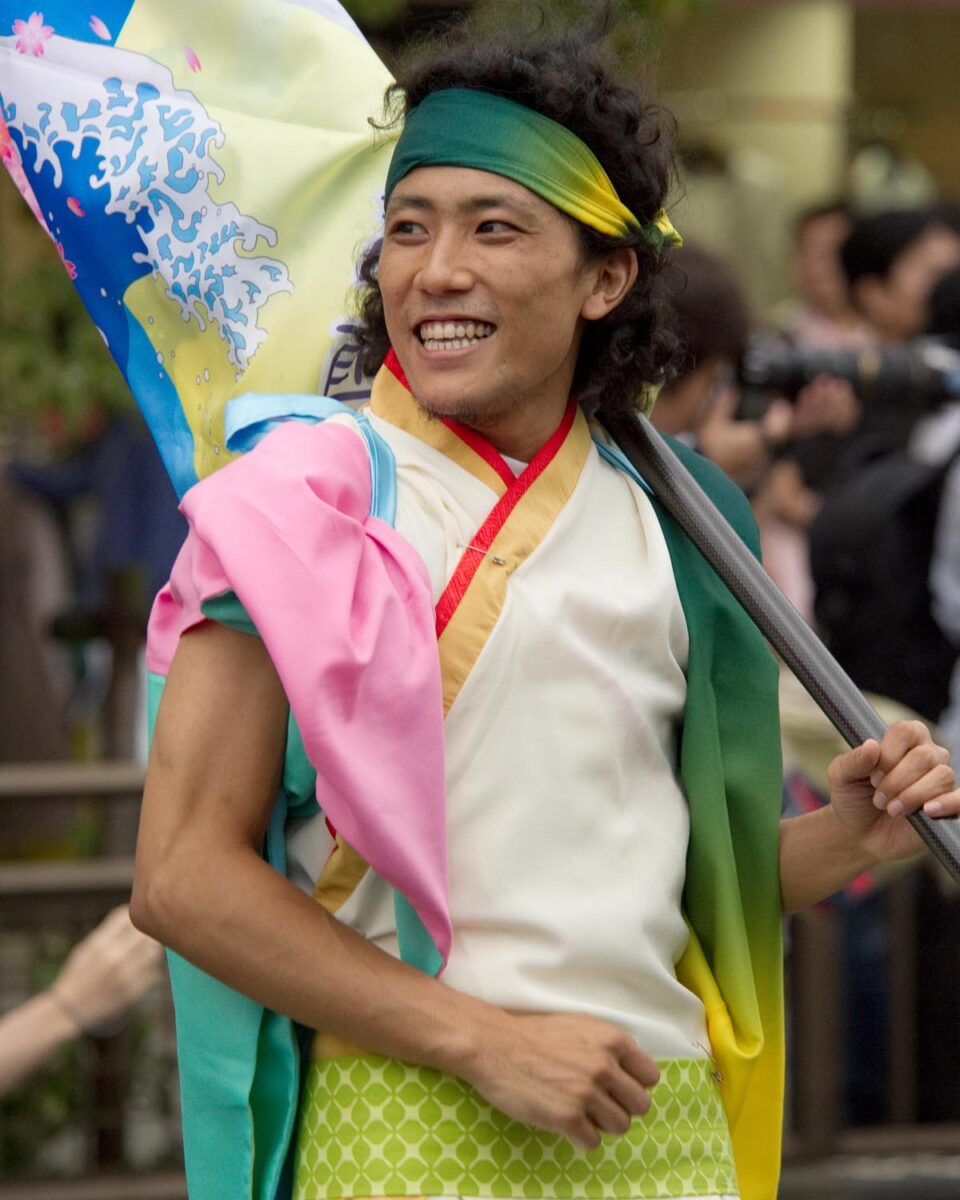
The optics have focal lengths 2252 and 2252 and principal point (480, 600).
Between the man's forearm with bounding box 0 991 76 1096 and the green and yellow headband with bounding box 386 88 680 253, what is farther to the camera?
the man's forearm with bounding box 0 991 76 1096

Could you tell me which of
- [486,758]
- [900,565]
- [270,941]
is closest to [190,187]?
[486,758]

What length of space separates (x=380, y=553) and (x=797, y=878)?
649mm

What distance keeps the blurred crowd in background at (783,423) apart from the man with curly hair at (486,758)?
1.19ft

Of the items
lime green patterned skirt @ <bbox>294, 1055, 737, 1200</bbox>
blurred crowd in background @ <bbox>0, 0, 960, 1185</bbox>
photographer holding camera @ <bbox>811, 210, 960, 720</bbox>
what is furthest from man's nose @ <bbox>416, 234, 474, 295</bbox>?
photographer holding camera @ <bbox>811, 210, 960, 720</bbox>

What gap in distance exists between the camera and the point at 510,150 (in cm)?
→ 224

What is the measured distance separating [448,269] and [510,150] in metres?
0.14

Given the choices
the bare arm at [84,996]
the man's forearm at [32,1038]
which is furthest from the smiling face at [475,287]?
the man's forearm at [32,1038]

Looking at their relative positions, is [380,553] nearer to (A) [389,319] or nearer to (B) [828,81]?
(A) [389,319]

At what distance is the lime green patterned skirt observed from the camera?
85.4 inches

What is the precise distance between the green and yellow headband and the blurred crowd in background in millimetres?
321

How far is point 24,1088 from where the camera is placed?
4762mm

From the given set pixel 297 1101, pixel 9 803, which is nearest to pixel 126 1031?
pixel 9 803

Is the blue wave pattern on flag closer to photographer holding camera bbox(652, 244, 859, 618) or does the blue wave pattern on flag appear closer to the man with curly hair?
the man with curly hair

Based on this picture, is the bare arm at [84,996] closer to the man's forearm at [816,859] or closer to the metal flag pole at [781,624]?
the man's forearm at [816,859]
